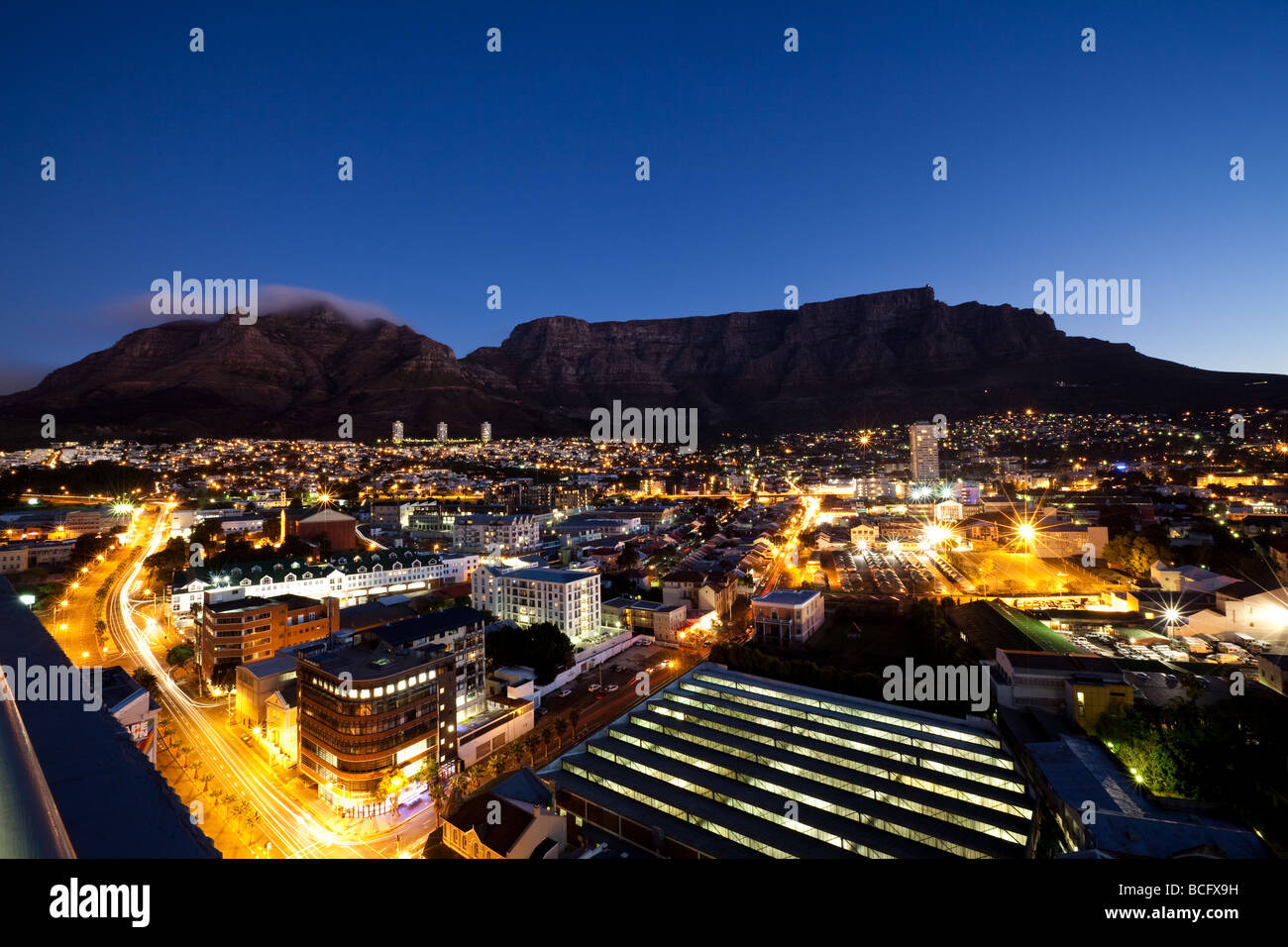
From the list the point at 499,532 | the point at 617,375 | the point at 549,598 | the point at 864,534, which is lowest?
the point at 864,534

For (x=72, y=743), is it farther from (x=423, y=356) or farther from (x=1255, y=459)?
(x=423, y=356)

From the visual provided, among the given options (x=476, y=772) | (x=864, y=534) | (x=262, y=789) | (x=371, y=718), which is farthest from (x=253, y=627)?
(x=864, y=534)

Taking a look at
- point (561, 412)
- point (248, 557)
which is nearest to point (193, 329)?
point (561, 412)

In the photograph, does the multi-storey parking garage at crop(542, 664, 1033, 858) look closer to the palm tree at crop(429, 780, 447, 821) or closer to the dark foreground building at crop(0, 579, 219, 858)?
the palm tree at crop(429, 780, 447, 821)

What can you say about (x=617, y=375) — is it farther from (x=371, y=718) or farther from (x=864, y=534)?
(x=371, y=718)

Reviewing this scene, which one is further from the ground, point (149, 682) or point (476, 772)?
point (149, 682)

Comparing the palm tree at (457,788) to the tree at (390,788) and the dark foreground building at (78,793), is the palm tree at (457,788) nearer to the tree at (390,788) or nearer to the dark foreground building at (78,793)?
the tree at (390,788)
